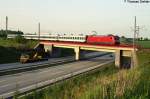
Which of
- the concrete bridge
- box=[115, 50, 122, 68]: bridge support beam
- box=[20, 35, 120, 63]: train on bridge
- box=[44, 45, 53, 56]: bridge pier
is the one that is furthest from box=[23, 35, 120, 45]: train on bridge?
box=[115, 50, 122, 68]: bridge support beam

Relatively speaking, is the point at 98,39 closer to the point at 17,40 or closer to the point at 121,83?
the point at 17,40

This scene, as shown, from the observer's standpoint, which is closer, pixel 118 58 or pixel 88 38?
pixel 118 58

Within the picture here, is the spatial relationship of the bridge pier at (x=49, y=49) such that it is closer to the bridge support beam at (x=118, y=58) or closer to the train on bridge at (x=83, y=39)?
the train on bridge at (x=83, y=39)

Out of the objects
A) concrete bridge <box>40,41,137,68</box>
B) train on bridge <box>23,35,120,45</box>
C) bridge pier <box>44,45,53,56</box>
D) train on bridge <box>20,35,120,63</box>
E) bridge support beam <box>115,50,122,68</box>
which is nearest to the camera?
concrete bridge <box>40,41,137,68</box>

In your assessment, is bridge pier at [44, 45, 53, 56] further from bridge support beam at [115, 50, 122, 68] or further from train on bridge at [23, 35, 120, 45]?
bridge support beam at [115, 50, 122, 68]

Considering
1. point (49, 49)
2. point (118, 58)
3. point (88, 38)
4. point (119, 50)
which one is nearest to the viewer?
point (118, 58)

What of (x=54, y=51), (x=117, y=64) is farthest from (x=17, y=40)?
(x=117, y=64)

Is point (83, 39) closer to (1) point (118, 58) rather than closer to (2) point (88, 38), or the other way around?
(2) point (88, 38)

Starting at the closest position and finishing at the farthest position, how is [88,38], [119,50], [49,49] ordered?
1. [119,50]
2. [49,49]
3. [88,38]

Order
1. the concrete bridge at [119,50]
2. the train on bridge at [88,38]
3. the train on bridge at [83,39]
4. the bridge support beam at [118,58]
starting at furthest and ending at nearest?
the train on bridge at [88,38] → the train on bridge at [83,39] → the bridge support beam at [118,58] → the concrete bridge at [119,50]

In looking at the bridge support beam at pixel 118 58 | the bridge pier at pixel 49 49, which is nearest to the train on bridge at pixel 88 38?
the bridge pier at pixel 49 49

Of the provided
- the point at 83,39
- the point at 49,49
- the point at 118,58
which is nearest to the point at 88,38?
the point at 83,39

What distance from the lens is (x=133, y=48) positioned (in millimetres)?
69375

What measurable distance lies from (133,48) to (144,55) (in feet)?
18.2
